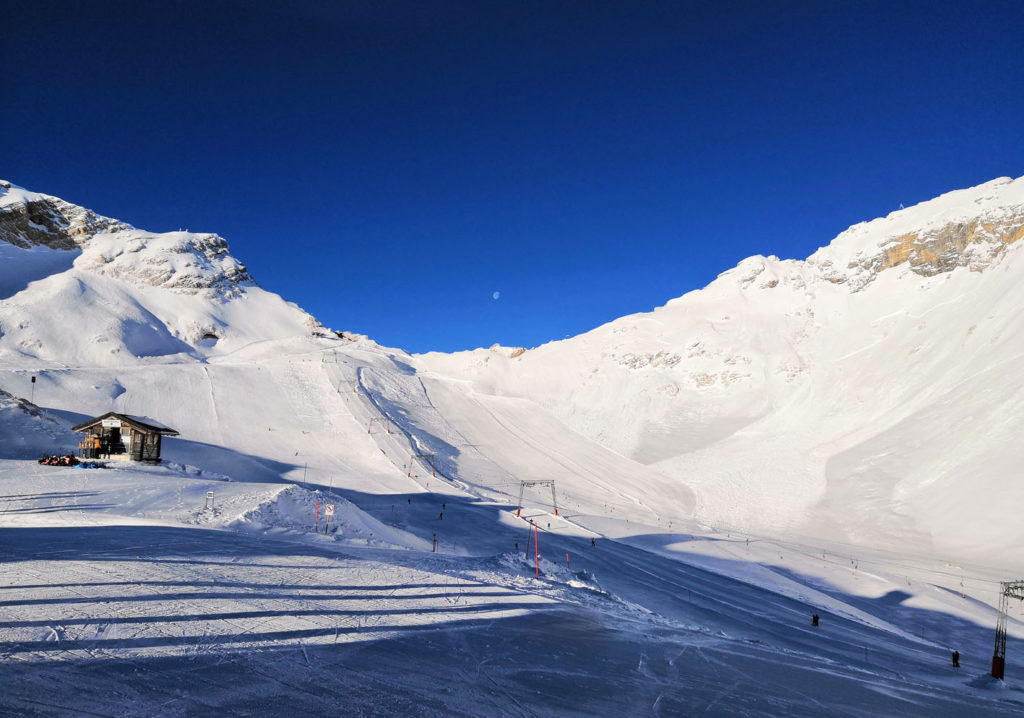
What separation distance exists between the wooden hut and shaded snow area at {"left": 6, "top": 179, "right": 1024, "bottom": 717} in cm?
212

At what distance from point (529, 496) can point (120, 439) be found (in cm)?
3089

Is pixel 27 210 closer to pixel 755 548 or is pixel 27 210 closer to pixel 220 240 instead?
pixel 220 240

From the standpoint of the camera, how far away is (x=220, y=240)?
131 meters

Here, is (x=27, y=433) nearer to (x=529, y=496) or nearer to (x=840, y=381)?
(x=529, y=496)

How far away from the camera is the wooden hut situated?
33.0 meters

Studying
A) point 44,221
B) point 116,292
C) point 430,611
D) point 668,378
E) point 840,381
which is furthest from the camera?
point 44,221

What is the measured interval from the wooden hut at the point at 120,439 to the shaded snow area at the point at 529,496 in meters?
2.12

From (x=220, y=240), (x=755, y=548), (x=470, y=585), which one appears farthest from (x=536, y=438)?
(x=220, y=240)

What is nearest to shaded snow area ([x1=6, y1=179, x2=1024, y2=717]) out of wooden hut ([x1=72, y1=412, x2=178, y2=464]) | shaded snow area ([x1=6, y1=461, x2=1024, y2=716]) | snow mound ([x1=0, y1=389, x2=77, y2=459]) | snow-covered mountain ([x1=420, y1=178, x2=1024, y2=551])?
shaded snow area ([x1=6, y1=461, x2=1024, y2=716])

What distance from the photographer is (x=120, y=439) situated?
110 feet

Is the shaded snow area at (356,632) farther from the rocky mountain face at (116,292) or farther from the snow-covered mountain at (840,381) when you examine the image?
the rocky mountain face at (116,292)

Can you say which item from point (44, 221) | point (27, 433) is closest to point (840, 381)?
point (27, 433)

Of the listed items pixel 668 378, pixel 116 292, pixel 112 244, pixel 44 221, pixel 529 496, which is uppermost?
pixel 44 221

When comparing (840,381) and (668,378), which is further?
(668,378)
